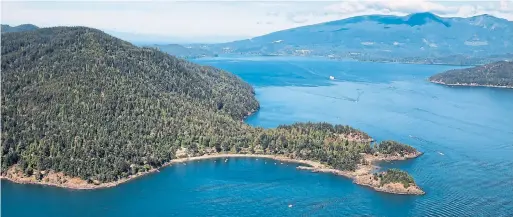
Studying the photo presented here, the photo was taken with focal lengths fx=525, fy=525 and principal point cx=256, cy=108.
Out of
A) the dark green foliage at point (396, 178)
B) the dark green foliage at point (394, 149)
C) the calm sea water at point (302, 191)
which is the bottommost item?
the calm sea water at point (302, 191)

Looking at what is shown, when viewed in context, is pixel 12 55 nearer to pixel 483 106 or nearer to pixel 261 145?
pixel 261 145

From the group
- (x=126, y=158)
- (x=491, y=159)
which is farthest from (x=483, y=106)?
(x=126, y=158)

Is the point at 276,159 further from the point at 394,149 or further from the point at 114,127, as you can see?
the point at 114,127

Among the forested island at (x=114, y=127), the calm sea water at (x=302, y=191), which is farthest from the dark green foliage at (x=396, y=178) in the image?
the calm sea water at (x=302, y=191)

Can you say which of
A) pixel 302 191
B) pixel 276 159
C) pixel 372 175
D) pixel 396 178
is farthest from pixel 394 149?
pixel 302 191

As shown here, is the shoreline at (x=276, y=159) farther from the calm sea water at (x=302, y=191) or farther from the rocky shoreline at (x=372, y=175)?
the calm sea water at (x=302, y=191)

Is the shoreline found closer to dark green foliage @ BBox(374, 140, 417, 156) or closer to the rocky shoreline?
the rocky shoreline

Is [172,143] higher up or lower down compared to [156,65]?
lower down
